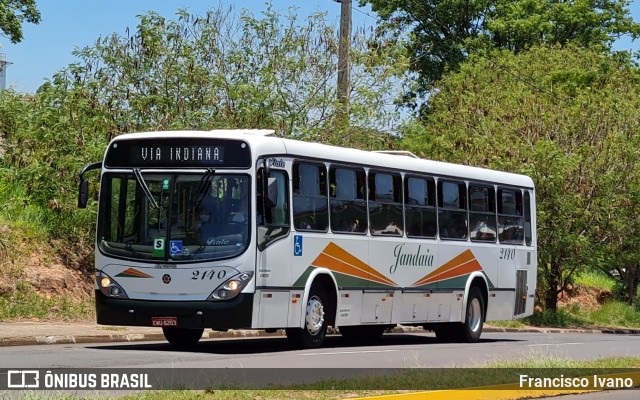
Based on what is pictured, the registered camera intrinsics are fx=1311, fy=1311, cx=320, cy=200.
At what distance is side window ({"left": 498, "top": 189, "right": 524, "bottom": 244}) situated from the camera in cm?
2731

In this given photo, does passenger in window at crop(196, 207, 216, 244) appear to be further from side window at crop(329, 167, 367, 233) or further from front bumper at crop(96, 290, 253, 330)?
side window at crop(329, 167, 367, 233)

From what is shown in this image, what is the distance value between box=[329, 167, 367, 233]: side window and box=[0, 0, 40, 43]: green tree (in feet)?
69.3

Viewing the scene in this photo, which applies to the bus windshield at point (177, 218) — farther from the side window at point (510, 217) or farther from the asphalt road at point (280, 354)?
the side window at point (510, 217)

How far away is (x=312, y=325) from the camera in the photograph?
2088cm

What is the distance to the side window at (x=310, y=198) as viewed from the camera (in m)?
20.4

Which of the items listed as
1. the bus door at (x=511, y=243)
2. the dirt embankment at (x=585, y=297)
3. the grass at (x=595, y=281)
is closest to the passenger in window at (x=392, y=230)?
the bus door at (x=511, y=243)

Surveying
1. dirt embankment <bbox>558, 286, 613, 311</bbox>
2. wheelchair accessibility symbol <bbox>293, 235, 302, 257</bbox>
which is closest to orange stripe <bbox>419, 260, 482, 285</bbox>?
wheelchair accessibility symbol <bbox>293, 235, 302, 257</bbox>

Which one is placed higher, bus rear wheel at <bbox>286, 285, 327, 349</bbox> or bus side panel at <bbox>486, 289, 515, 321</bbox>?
bus side panel at <bbox>486, 289, 515, 321</bbox>

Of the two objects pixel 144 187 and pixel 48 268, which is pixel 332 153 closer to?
pixel 144 187

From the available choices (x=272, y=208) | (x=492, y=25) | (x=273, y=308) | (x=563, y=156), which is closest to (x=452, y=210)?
(x=272, y=208)

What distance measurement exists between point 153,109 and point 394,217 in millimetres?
8668

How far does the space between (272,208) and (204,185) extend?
42.7 inches

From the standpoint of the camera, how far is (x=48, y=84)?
95.0 feet

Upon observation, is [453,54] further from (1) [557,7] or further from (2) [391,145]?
(2) [391,145]
